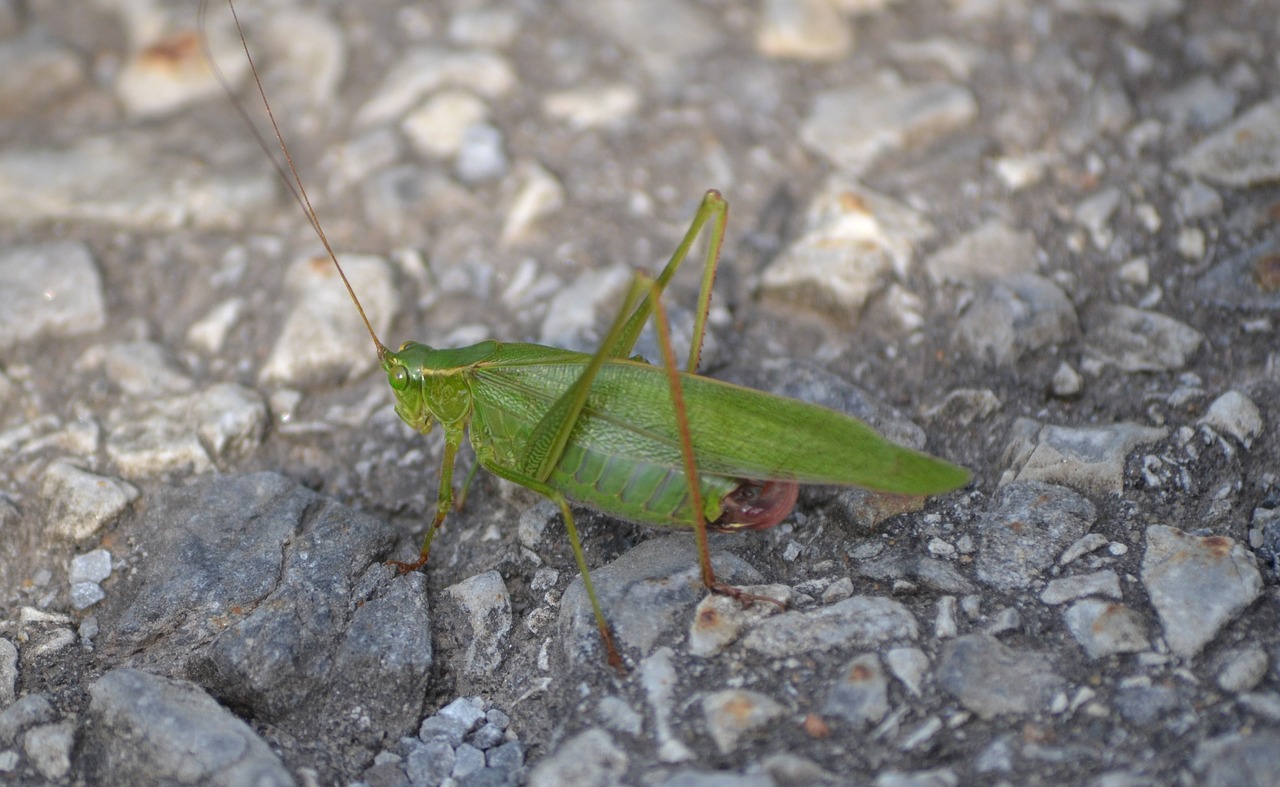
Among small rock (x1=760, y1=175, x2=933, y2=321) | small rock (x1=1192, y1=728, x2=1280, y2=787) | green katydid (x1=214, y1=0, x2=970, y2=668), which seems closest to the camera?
small rock (x1=1192, y1=728, x2=1280, y2=787)

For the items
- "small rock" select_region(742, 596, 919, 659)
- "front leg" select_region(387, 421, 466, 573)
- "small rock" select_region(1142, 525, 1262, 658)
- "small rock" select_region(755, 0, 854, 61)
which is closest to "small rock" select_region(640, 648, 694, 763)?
"small rock" select_region(742, 596, 919, 659)

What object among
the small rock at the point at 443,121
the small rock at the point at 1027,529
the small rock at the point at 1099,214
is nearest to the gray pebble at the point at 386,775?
the small rock at the point at 1027,529

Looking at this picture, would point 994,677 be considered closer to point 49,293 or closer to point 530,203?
point 530,203

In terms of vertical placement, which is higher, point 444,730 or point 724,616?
point 724,616

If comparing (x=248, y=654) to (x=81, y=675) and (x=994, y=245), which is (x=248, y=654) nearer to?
(x=81, y=675)

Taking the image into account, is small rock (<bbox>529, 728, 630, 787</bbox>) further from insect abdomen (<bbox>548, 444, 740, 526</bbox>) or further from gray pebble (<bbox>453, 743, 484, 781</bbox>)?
insect abdomen (<bbox>548, 444, 740, 526</bbox>)

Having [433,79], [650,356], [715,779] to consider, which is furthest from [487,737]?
[433,79]
